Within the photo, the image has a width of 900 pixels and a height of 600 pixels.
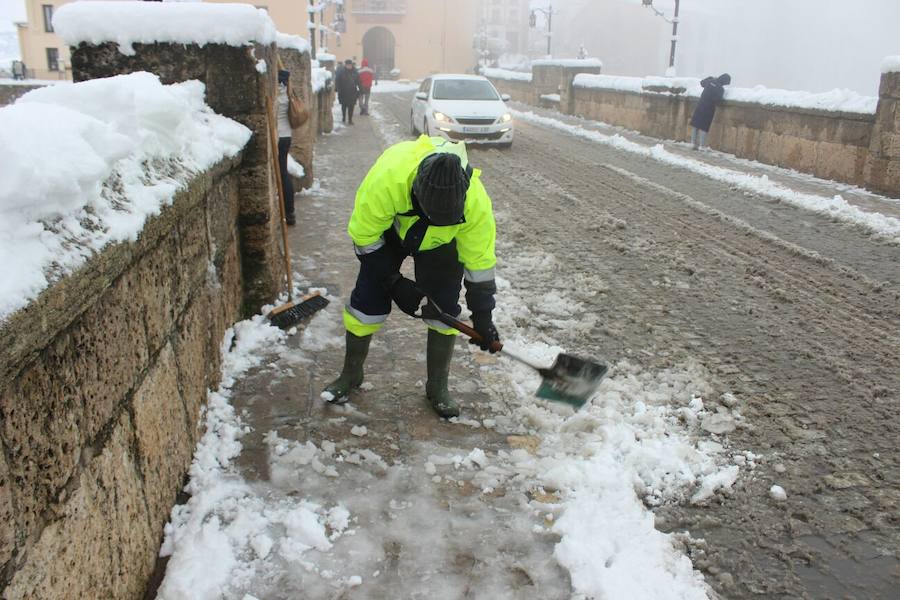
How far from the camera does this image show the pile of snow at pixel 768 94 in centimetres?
1091

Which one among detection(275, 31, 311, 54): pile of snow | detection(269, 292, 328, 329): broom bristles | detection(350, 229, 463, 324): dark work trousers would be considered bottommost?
detection(269, 292, 328, 329): broom bristles

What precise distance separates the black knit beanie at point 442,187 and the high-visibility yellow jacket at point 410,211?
154mm

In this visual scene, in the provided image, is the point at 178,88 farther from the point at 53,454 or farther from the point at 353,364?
the point at 53,454

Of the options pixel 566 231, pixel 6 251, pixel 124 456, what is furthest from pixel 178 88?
pixel 566 231

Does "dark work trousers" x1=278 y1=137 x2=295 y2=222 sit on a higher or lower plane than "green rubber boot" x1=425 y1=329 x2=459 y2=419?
higher

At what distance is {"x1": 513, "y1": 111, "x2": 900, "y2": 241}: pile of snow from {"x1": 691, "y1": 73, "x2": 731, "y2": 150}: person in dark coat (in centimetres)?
100

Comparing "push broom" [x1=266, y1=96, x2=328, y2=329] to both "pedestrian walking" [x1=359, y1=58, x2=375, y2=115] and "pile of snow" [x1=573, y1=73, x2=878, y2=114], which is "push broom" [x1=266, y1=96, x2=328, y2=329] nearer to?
"pile of snow" [x1=573, y1=73, x2=878, y2=114]

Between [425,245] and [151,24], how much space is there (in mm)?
2123

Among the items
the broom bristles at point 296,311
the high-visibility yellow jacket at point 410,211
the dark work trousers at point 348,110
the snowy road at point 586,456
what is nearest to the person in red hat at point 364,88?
the dark work trousers at point 348,110

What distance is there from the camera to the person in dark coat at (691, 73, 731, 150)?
13.8 meters

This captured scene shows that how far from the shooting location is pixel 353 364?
372 cm

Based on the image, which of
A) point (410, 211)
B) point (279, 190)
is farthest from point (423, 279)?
point (279, 190)

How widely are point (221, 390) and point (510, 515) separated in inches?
66.7

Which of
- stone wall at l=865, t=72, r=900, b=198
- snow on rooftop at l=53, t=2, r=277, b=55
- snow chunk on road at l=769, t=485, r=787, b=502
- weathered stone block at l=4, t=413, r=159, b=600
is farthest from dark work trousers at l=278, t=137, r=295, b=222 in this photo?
stone wall at l=865, t=72, r=900, b=198
